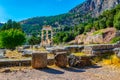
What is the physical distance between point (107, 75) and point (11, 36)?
57211mm

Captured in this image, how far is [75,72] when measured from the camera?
13836mm

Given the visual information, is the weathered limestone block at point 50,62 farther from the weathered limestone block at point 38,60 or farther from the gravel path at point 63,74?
the gravel path at point 63,74

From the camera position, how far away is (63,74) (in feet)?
43.1

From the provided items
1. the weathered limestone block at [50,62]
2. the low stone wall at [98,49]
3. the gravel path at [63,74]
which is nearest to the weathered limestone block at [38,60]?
the gravel path at [63,74]

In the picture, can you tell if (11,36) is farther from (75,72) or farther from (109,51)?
(75,72)

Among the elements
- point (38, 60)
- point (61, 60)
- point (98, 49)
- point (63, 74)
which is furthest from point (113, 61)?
point (38, 60)

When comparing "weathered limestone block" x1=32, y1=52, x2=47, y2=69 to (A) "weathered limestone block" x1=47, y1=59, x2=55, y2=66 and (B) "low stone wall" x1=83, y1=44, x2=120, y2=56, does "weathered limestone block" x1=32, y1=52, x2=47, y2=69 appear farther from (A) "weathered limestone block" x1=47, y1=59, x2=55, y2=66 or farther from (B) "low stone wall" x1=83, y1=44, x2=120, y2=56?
(B) "low stone wall" x1=83, y1=44, x2=120, y2=56

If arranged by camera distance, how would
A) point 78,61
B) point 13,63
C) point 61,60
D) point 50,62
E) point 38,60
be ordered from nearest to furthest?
point 38,60, point 13,63, point 61,60, point 78,61, point 50,62

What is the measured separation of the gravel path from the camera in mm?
12078

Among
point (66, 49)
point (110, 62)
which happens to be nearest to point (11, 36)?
point (66, 49)

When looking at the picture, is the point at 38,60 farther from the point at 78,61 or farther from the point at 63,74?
the point at 78,61

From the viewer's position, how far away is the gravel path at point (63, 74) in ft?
39.6

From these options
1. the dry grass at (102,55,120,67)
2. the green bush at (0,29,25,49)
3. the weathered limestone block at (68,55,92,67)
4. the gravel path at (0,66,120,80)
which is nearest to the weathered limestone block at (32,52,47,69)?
the gravel path at (0,66,120,80)

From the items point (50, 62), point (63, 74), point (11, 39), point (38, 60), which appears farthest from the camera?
A: point (11, 39)
